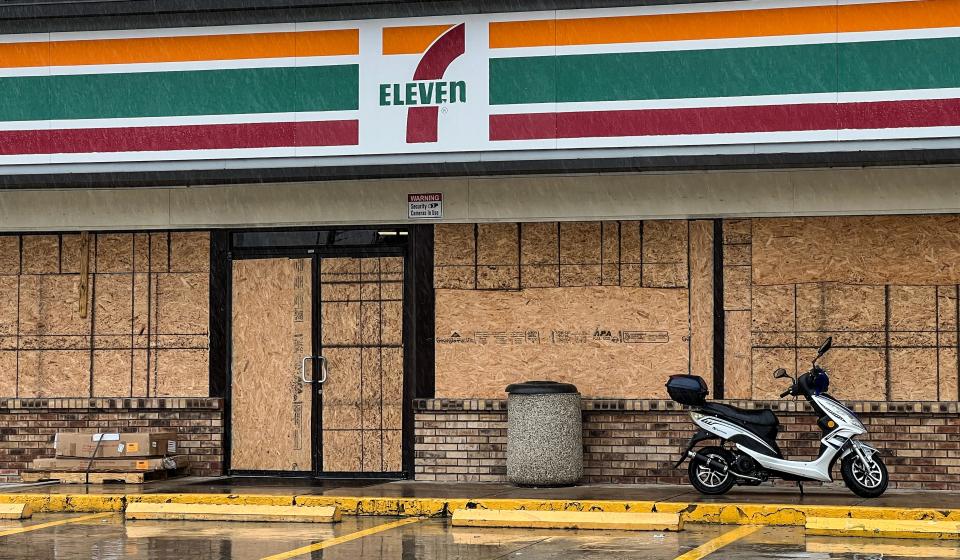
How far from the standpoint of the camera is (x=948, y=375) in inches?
582

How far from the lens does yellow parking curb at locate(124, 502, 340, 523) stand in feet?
43.9

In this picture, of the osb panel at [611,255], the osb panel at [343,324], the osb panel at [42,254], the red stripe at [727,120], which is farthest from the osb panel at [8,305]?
the osb panel at [611,255]

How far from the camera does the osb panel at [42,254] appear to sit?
1683 cm

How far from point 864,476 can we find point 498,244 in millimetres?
4717

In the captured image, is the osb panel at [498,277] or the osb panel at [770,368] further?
the osb panel at [498,277]

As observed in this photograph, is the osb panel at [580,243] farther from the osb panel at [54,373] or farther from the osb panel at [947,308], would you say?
the osb panel at [54,373]

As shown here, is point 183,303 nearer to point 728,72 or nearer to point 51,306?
point 51,306

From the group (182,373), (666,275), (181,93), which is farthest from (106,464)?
(666,275)

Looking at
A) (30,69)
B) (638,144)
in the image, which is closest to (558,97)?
(638,144)

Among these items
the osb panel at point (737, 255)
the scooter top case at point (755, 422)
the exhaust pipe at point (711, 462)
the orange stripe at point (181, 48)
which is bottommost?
the exhaust pipe at point (711, 462)

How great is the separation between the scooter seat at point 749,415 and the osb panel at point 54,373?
747cm

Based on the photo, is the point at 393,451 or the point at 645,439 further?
the point at 393,451

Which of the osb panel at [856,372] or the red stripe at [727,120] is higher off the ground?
the red stripe at [727,120]

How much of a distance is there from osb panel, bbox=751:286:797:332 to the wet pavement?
3109 mm
